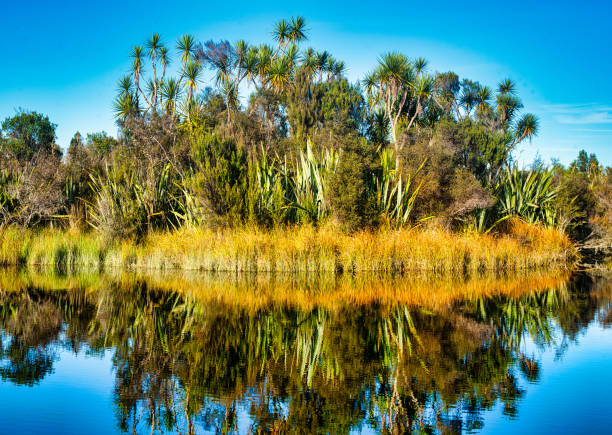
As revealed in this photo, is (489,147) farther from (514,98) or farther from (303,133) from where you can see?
(514,98)

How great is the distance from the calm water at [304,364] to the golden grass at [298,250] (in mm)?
4716

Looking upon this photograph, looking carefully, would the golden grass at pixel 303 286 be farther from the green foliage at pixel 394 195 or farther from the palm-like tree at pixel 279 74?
the palm-like tree at pixel 279 74

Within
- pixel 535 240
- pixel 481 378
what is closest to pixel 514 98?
pixel 535 240

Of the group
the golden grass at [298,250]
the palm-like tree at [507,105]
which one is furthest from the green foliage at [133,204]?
the palm-like tree at [507,105]

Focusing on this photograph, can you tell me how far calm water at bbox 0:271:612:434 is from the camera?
389cm

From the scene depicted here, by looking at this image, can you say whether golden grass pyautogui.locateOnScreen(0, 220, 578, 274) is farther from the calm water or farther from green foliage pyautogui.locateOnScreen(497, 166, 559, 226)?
the calm water

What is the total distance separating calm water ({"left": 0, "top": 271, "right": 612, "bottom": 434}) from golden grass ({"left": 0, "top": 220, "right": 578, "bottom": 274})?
15.5 ft

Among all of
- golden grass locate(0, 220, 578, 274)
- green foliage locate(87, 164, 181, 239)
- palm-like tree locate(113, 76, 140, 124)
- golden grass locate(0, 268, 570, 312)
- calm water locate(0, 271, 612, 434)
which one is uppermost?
palm-like tree locate(113, 76, 140, 124)

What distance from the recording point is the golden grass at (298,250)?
14459 mm

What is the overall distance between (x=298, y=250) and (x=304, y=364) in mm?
9183

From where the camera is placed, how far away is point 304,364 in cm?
520

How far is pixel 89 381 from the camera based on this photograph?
482 cm

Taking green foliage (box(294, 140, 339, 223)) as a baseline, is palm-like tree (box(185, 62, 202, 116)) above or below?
above

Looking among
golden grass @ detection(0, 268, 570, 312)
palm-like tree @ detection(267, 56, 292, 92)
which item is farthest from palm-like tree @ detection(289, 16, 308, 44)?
golden grass @ detection(0, 268, 570, 312)
